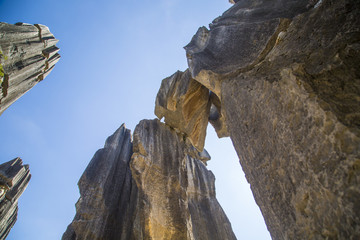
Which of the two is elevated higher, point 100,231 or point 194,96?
point 194,96

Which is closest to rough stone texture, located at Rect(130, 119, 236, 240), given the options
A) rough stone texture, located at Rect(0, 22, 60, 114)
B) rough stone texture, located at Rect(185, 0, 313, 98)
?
rough stone texture, located at Rect(185, 0, 313, 98)

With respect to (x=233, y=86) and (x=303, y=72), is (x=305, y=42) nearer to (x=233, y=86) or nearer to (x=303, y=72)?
(x=303, y=72)

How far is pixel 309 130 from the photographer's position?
1889 millimetres

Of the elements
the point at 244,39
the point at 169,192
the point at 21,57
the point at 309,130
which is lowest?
the point at 309,130

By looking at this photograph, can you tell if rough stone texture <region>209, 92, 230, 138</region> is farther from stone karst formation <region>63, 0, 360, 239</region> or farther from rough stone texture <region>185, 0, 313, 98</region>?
stone karst formation <region>63, 0, 360, 239</region>

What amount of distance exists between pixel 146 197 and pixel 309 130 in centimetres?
711

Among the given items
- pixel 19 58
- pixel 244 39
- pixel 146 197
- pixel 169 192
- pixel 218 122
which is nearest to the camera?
pixel 244 39

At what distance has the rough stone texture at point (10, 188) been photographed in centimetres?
1961

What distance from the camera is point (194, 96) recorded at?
10391mm

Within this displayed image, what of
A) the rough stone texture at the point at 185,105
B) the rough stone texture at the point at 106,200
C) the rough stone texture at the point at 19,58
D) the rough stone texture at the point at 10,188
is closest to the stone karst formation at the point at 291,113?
the rough stone texture at the point at 106,200

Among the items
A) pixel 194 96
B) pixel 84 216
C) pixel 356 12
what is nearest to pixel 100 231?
→ pixel 84 216

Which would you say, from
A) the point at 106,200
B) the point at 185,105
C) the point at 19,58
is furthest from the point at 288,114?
the point at 106,200

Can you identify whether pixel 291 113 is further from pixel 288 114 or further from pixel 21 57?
pixel 21 57

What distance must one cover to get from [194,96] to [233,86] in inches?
259
